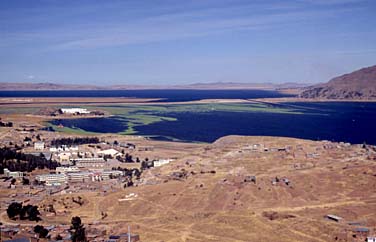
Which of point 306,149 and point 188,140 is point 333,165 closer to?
point 306,149

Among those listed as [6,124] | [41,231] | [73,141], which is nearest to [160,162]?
[73,141]

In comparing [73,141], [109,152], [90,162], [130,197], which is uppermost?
[73,141]

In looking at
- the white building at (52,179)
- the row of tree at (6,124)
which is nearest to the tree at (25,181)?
the white building at (52,179)

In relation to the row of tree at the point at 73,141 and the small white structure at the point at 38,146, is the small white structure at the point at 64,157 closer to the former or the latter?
the small white structure at the point at 38,146

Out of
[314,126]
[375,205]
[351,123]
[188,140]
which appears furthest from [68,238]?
[351,123]

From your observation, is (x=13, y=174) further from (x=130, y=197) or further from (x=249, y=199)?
(x=249, y=199)
